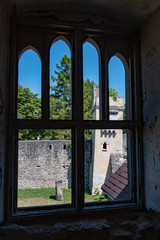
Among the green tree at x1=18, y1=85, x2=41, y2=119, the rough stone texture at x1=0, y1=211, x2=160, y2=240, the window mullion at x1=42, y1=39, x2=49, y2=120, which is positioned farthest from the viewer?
the green tree at x1=18, y1=85, x2=41, y2=119

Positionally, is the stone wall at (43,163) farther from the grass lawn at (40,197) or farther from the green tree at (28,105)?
the green tree at (28,105)

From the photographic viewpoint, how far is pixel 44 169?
42.8ft

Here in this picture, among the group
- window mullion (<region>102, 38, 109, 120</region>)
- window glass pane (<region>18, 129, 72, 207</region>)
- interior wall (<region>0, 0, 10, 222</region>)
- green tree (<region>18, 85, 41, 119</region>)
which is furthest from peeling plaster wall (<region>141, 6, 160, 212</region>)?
green tree (<region>18, 85, 41, 119</region>)

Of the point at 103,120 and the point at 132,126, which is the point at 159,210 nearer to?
the point at 132,126

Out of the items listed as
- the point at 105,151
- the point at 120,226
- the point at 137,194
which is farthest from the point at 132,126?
the point at 105,151

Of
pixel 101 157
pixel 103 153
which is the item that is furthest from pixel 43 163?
pixel 103 153

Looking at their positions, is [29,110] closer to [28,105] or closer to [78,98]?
[28,105]

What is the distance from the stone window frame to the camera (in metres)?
2.09

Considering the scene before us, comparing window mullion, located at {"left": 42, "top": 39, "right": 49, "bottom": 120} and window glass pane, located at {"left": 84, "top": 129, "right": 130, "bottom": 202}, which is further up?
window mullion, located at {"left": 42, "top": 39, "right": 49, "bottom": 120}

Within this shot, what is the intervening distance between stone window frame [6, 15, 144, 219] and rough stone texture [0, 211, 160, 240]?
0.14m

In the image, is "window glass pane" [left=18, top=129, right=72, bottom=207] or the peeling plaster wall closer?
the peeling plaster wall

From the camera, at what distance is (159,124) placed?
2047 millimetres

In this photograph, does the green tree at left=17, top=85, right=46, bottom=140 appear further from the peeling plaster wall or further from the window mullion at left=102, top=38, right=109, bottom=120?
the peeling plaster wall

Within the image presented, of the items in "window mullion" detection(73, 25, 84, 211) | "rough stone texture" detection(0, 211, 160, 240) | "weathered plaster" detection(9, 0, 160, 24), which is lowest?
"rough stone texture" detection(0, 211, 160, 240)
